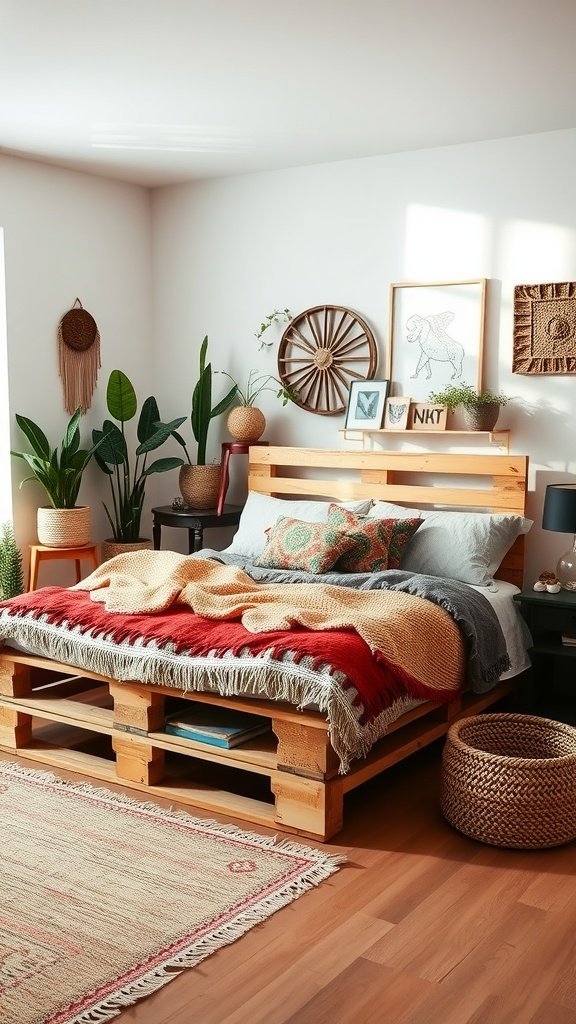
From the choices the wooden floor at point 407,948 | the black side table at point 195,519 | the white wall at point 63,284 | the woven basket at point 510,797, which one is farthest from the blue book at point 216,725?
the white wall at point 63,284

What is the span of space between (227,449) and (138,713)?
2.20 m

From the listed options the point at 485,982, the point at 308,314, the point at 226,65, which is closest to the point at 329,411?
the point at 308,314

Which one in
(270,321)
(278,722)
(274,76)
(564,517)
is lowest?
(278,722)

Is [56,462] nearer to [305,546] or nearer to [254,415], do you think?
[254,415]

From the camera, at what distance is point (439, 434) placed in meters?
4.86

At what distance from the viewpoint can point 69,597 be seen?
392 centimetres

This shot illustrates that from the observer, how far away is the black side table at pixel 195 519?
5242 mm

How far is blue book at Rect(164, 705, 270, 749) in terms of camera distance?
333cm

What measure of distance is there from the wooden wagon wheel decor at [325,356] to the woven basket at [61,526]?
1.33m

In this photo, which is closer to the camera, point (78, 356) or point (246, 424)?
point (246, 424)

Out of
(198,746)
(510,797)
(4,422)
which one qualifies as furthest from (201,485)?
(510,797)

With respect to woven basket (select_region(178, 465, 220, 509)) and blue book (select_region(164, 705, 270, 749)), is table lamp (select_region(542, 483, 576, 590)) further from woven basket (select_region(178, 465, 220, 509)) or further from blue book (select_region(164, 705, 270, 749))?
woven basket (select_region(178, 465, 220, 509))

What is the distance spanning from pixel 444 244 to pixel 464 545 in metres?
1.54

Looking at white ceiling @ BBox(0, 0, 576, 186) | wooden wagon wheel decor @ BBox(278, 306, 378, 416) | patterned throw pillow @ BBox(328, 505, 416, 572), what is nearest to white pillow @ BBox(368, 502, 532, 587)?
patterned throw pillow @ BBox(328, 505, 416, 572)
